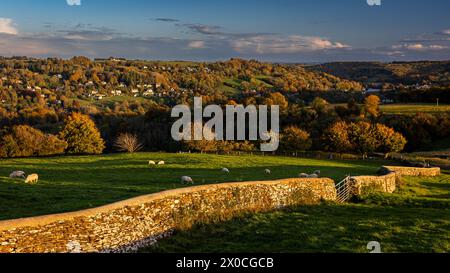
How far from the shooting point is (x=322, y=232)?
17594 mm

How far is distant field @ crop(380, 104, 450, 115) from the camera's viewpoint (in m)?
104

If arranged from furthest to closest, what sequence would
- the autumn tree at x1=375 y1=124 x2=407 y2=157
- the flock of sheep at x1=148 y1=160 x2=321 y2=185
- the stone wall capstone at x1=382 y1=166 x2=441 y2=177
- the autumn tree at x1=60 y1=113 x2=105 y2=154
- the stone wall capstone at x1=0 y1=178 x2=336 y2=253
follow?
the autumn tree at x1=375 y1=124 x2=407 y2=157 → the autumn tree at x1=60 y1=113 x2=105 y2=154 → the stone wall capstone at x1=382 y1=166 x2=441 y2=177 → the flock of sheep at x1=148 y1=160 x2=321 y2=185 → the stone wall capstone at x1=0 y1=178 x2=336 y2=253

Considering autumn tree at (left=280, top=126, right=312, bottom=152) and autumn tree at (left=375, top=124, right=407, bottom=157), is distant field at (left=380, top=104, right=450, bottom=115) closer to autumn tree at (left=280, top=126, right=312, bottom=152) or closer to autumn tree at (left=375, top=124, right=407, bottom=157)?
autumn tree at (left=375, top=124, right=407, bottom=157)

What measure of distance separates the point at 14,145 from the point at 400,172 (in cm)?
5209

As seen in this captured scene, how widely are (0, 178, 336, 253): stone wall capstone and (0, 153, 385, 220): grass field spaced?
185 cm

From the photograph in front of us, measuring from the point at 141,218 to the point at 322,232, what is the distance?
7.23 metres

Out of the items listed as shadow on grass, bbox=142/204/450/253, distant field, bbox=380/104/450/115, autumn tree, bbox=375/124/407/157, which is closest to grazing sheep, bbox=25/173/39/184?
shadow on grass, bbox=142/204/450/253

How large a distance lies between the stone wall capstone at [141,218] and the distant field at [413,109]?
8940cm

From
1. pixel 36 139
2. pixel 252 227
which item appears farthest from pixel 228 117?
pixel 252 227

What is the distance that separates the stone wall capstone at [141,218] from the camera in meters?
13.8

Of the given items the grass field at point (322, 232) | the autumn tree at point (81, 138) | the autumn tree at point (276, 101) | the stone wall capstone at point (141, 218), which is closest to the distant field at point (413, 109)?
the autumn tree at point (276, 101)

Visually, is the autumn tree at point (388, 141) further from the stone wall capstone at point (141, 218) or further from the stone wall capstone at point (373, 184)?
the stone wall capstone at point (141, 218)

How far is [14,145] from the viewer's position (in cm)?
A: 6328

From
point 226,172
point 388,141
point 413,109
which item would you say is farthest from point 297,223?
point 413,109
